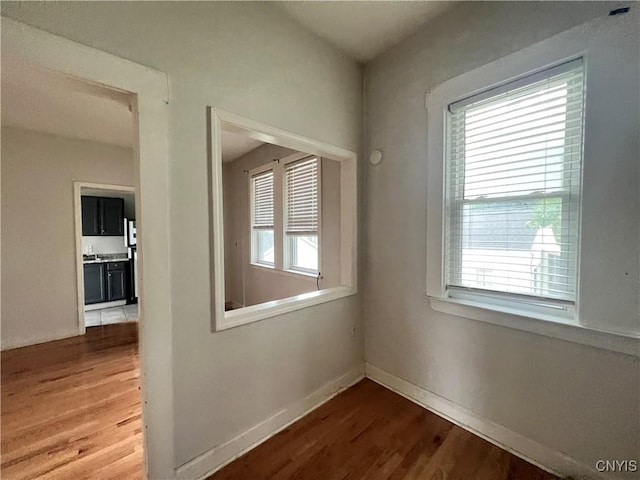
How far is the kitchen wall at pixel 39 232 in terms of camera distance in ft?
10.3

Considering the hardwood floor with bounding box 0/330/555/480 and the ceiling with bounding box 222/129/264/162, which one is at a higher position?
the ceiling with bounding box 222/129/264/162

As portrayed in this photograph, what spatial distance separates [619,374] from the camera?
126 cm

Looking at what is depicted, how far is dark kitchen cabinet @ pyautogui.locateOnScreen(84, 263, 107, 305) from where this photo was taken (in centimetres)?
485

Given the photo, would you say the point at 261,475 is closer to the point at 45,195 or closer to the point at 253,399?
the point at 253,399

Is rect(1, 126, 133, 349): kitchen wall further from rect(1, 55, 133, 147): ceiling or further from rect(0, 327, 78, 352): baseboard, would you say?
rect(1, 55, 133, 147): ceiling

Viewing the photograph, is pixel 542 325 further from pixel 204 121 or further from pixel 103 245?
pixel 103 245

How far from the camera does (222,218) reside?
1.48m

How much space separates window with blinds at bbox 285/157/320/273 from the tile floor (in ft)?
10.2

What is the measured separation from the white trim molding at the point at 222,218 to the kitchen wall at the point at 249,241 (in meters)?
0.40

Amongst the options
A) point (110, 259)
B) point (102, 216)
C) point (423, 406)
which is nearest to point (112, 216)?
point (102, 216)

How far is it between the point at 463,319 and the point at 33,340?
491cm

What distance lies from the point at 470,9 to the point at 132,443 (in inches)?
143

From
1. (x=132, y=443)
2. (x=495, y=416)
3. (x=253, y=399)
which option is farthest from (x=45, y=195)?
(x=495, y=416)

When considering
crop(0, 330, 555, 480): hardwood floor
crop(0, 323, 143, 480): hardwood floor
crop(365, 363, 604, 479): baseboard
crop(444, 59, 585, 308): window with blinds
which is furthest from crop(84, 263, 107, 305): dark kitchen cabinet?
crop(444, 59, 585, 308): window with blinds
